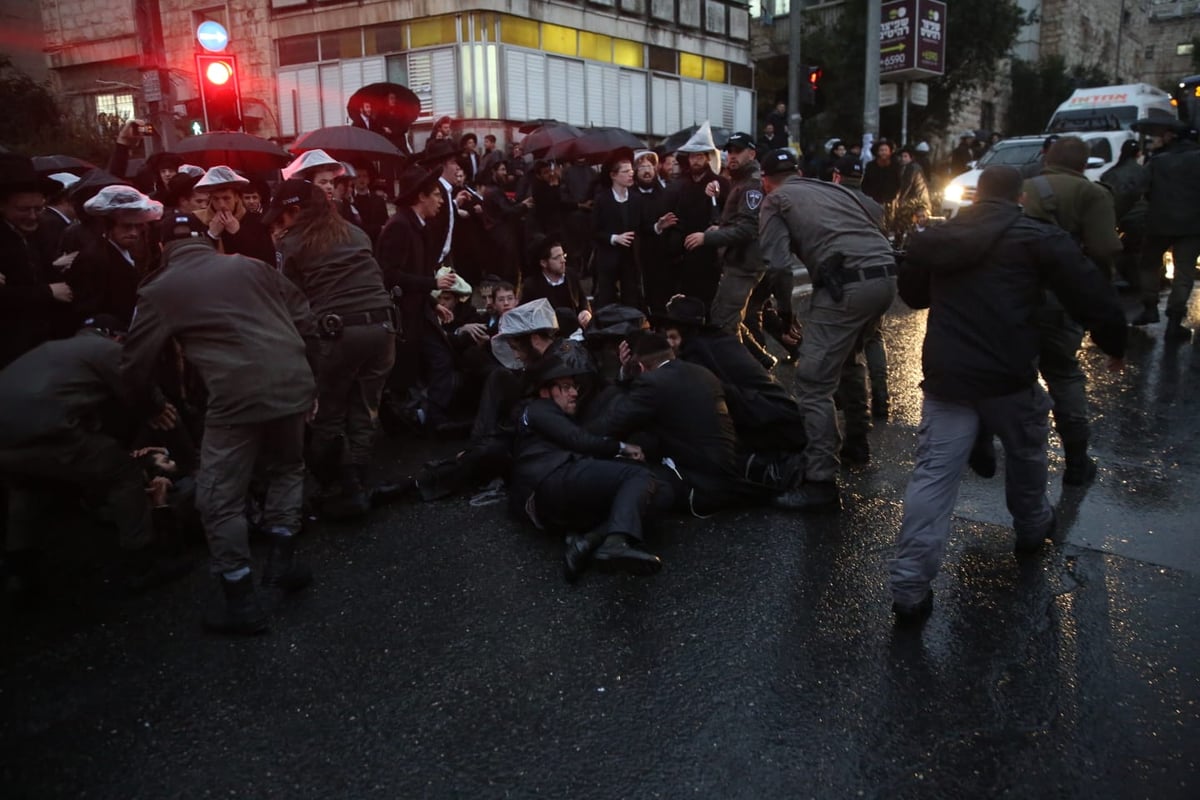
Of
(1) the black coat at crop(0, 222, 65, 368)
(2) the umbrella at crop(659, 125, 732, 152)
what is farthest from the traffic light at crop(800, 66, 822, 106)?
(1) the black coat at crop(0, 222, 65, 368)

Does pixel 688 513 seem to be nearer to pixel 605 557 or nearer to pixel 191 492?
pixel 605 557

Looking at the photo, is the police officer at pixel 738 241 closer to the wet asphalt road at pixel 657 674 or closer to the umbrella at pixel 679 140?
the wet asphalt road at pixel 657 674

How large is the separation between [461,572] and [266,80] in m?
23.8

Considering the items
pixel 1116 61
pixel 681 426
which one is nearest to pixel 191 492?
pixel 681 426

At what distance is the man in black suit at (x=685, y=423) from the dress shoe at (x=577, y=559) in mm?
755

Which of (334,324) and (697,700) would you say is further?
(334,324)

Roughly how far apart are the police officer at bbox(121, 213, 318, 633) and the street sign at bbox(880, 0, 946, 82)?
24137 millimetres

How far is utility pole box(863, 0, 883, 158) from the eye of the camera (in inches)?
665

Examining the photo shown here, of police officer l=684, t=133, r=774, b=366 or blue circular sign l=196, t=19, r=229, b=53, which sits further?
blue circular sign l=196, t=19, r=229, b=53

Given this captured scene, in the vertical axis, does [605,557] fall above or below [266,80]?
below

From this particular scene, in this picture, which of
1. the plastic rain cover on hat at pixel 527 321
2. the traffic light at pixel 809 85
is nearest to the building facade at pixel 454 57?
the traffic light at pixel 809 85

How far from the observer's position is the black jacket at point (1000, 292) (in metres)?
3.53

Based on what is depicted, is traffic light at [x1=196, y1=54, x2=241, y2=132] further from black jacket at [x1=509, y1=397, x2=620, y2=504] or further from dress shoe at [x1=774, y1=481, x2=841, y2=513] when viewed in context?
dress shoe at [x1=774, y1=481, x2=841, y2=513]

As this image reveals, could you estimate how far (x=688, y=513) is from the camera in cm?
493
